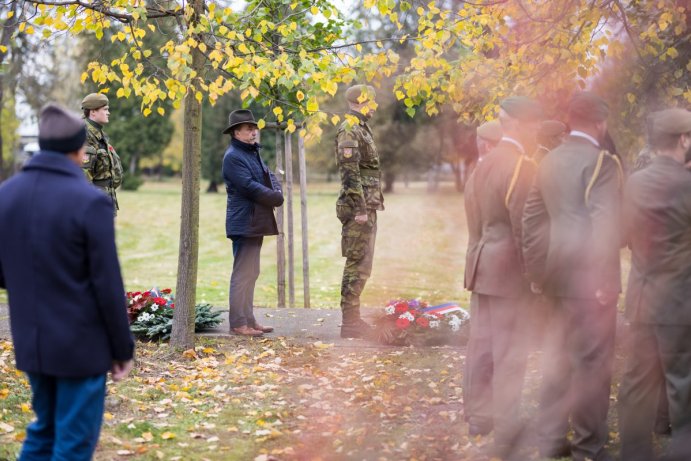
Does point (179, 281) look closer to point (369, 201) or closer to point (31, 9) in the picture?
point (369, 201)

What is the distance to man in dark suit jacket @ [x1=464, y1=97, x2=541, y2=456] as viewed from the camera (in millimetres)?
5289

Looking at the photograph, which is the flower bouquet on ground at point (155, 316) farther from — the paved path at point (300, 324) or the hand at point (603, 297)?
the hand at point (603, 297)

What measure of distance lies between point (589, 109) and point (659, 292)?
114 cm

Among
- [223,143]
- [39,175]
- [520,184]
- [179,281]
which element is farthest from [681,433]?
[223,143]

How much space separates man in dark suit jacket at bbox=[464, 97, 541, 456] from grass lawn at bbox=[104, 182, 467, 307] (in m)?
6.74

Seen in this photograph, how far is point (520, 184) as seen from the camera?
525 cm

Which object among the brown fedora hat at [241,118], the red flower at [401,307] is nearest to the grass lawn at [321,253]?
the brown fedora hat at [241,118]

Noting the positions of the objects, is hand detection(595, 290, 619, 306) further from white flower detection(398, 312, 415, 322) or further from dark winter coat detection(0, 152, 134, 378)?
white flower detection(398, 312, 415, 322)

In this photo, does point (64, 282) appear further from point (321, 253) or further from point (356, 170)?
point (321, 253)

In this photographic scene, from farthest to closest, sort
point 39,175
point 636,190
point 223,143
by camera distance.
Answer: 1. point 223,143
2. point 636,190
3. point 39,175

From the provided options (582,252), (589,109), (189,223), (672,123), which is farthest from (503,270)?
(189,223)

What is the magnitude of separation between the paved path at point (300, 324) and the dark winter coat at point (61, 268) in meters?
4.83

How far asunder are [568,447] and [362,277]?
3769mm

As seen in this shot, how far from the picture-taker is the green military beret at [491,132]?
555 cm
